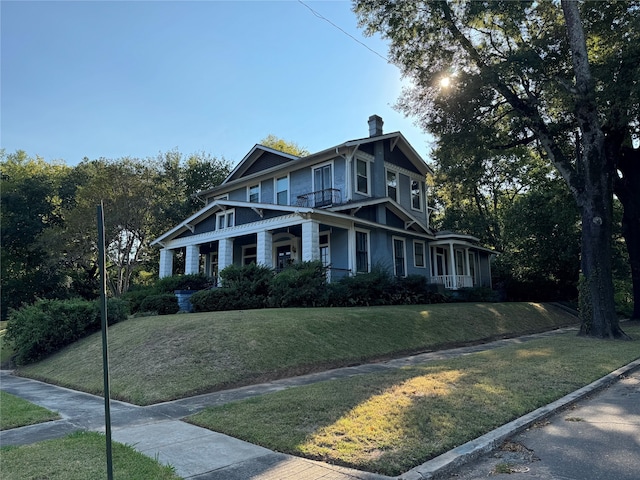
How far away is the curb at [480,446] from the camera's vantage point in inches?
159

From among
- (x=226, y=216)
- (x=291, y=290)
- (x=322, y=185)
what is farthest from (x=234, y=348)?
(x=322, y=185)

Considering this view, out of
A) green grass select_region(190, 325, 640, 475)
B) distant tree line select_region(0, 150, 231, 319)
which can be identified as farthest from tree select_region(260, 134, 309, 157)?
green grass select_region(190, 325, 640, 475)

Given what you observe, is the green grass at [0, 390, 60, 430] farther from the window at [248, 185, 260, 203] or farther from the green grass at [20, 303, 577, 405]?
the window at [248, 185, 260, 203]

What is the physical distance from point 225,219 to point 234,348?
563 inches

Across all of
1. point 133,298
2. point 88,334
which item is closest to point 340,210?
point 133,298

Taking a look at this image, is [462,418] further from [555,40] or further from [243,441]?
[555,40]

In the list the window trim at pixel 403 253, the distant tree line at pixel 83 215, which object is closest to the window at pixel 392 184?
the window trim at pixel 403 253

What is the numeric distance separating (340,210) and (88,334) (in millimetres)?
12267

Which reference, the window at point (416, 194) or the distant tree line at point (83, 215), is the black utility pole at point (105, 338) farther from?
the distant tree line at point (83, 215)

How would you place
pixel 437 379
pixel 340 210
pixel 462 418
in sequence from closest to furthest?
1. pixel 462 418
2. pixel 437 379
3. pixel 340 210

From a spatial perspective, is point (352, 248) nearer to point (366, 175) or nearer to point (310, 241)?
point (310, 241)

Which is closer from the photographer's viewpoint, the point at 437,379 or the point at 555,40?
the point at 437,379

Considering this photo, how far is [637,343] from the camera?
13344 millimetres

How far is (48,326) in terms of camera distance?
42.7 ft
